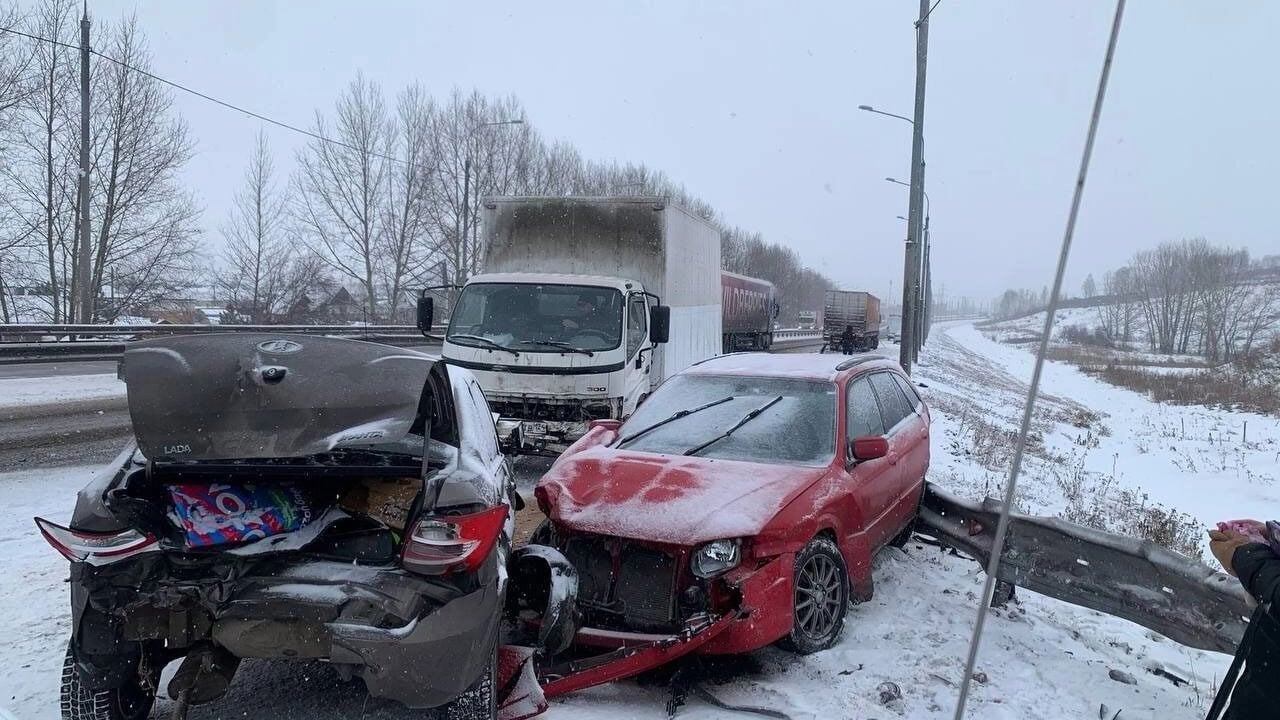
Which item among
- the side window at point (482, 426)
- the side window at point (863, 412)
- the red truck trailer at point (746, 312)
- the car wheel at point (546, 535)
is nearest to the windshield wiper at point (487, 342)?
the side window at point (482, 426)

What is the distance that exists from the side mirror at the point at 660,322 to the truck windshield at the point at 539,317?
0.66m

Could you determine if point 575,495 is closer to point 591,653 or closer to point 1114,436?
point 591,653

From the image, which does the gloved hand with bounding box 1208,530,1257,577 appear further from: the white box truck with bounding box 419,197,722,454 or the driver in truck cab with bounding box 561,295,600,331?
the driver in truck cab with bounding box 561,295,600,331

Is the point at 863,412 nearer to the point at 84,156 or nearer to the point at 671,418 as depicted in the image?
the point at 671,418

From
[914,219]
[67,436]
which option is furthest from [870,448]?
[914,219]

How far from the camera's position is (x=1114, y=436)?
21500mm

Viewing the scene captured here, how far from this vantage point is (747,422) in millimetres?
5676

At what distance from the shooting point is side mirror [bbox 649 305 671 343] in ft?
34.8

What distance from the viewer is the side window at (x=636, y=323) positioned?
1012 centimetres

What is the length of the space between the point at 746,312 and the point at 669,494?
24985 mm

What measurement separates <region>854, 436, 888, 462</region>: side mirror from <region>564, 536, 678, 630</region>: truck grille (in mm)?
1556

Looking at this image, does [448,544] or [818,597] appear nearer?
[448,544]

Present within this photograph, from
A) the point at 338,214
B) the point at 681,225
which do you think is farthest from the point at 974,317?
the point at 681,225

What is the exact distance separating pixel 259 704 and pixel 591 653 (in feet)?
5.46
